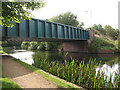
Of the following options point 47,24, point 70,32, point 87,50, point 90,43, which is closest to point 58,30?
point 47,24

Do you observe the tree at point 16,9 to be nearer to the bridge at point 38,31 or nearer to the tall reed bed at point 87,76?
the tall reed bed at point 87,76

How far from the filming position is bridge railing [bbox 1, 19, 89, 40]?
Result: 1526cm

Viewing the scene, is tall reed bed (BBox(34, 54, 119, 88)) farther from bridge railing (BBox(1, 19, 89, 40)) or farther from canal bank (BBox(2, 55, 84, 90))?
bridge railing (BBox(1, 19, 89, 40))

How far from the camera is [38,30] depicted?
727 inches

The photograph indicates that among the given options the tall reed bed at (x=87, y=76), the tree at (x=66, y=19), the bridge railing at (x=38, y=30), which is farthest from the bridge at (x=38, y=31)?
the tree at (x=66, y=19)

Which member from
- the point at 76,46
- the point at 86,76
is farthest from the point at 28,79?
the point at 76,46

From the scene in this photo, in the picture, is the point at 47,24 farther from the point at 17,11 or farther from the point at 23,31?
the point at 17,11

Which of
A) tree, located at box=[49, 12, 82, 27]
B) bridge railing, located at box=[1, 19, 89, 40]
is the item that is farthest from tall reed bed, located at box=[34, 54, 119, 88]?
tree, located at box=[49, 12, 82, 27]

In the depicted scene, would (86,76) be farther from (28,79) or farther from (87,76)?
(28,79)

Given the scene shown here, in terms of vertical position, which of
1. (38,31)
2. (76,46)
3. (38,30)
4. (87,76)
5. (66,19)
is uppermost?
(66,19)

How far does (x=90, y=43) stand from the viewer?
37.9m

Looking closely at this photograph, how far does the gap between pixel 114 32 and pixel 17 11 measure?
219 ft

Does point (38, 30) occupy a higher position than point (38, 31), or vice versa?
point (38, 30)

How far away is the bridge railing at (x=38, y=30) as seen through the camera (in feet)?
50.1
